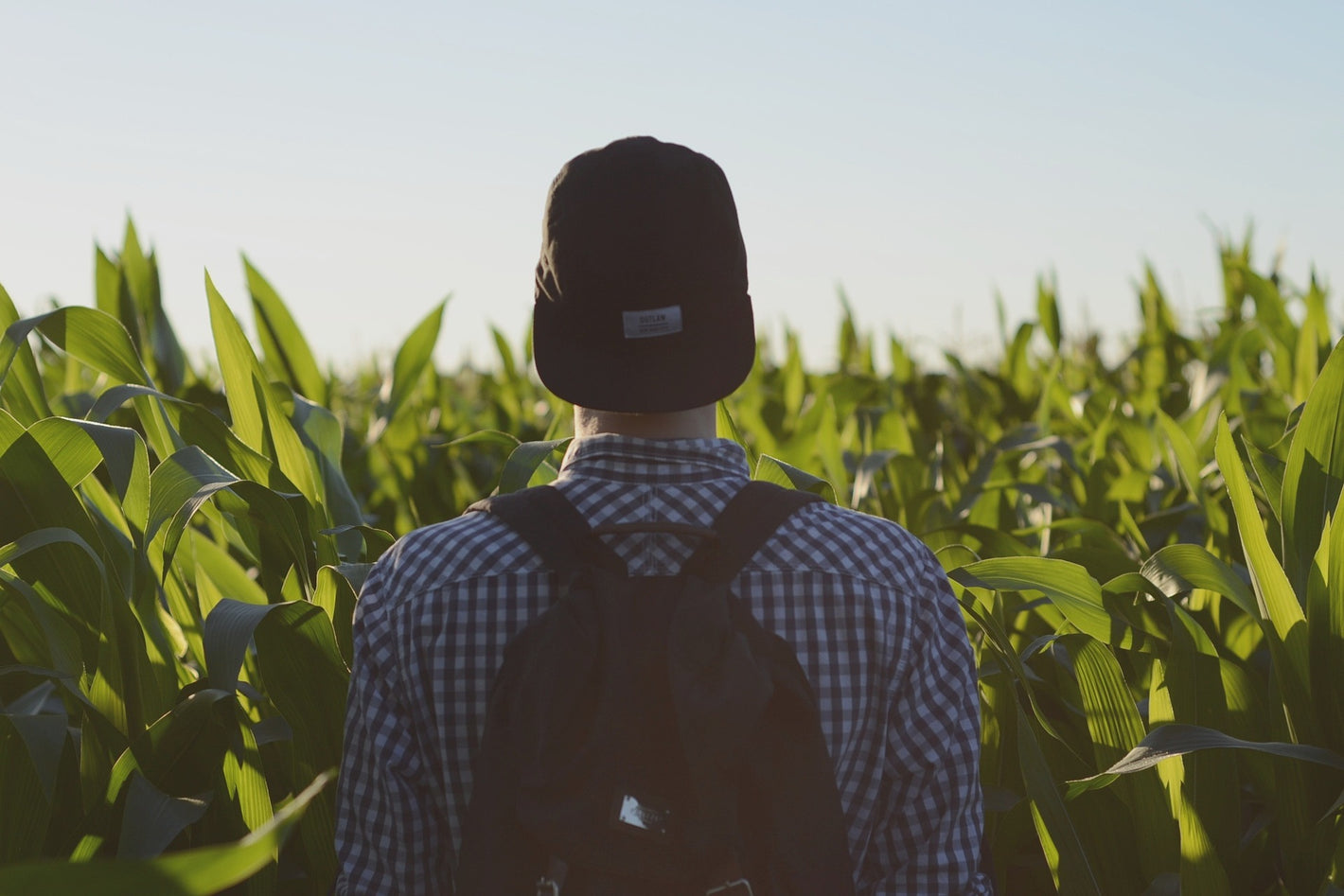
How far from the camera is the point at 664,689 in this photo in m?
0.83

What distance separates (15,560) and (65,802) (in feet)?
0.79

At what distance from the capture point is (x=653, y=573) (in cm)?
90

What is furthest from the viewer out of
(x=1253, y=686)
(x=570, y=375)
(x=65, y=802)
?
(x=1253, y=686)

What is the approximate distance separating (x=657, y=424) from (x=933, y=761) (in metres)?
0.35

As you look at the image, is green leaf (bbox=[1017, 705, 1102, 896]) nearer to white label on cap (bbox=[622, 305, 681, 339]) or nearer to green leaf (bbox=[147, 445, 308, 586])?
white label on cap (bbox=[622, 305, 681, 339])

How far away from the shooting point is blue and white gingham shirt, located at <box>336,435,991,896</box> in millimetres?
913

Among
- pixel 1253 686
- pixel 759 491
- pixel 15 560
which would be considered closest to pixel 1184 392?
pixel 1253 686

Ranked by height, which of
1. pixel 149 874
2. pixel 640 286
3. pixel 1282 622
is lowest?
pixel 1282 622

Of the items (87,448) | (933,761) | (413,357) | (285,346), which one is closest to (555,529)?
(933,761)

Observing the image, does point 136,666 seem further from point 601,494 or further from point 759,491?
point 759,491

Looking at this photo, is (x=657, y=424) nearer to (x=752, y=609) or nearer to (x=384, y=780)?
(x=752, y=609)

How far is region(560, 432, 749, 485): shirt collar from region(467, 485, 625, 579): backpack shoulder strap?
0.04 metres

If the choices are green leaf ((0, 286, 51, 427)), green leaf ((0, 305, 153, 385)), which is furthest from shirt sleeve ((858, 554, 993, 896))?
green leaf ((0, 286, 51, 427))

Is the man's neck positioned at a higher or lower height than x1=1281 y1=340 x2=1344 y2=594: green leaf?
higher
